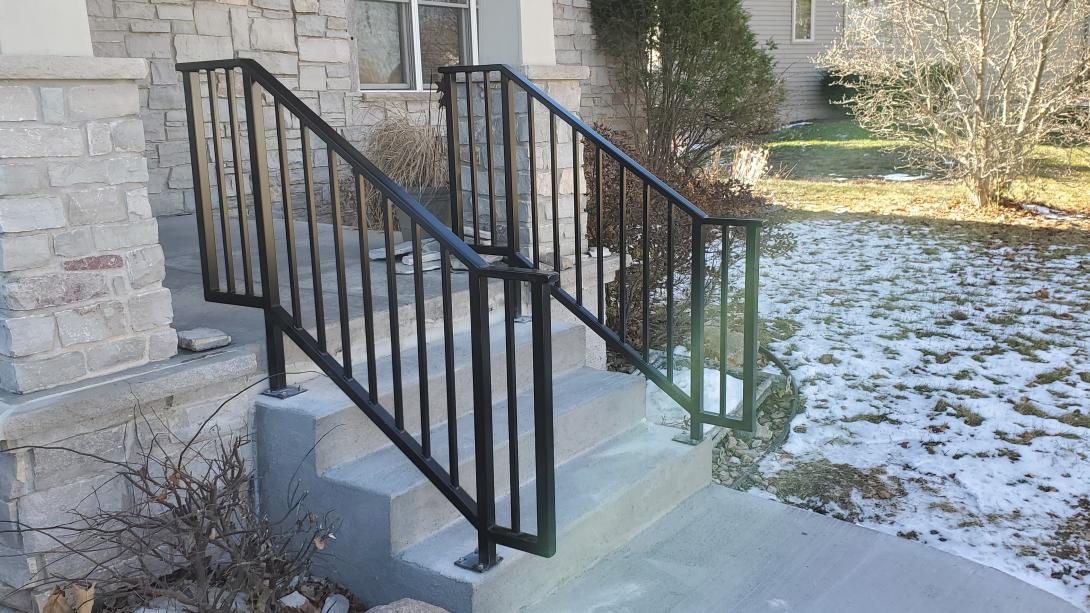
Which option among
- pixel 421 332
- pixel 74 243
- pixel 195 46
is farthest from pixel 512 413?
pixel 195 46

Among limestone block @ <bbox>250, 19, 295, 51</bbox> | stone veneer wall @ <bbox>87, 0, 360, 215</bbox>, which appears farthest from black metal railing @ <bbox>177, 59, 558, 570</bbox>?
limestone block @ <bbox>250, 19, 295, 51</bbox>

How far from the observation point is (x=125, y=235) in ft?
8.09

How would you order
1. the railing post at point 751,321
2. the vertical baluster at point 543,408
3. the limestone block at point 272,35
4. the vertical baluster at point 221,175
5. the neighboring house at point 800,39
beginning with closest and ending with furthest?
1. the vertical baluster at point 543,408
2. the vertical baluster at point 221,175
3. the railing post at point 751,321
4. the limestone block at point 272,35
5. the neighboring house at point 800,39

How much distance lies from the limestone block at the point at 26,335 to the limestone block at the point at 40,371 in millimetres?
29

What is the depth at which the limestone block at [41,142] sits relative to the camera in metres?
2.22

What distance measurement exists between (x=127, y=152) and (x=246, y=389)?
73cm

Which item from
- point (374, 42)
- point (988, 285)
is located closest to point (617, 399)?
point (988, 285)

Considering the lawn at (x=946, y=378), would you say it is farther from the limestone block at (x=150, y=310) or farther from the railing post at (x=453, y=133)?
the limestone block at (x=150, y=310)

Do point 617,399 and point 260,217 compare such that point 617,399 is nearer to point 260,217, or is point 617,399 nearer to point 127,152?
point 260,217

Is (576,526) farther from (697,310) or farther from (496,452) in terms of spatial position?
(697,310)

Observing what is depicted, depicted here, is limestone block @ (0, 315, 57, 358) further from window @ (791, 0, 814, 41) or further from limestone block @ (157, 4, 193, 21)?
window @ (791, 0, 814, 41)

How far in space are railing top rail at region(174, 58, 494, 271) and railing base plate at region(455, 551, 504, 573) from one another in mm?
794

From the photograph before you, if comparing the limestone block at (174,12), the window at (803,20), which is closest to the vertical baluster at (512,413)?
the limestone block at (174,12)

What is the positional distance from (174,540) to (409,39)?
5.43m
